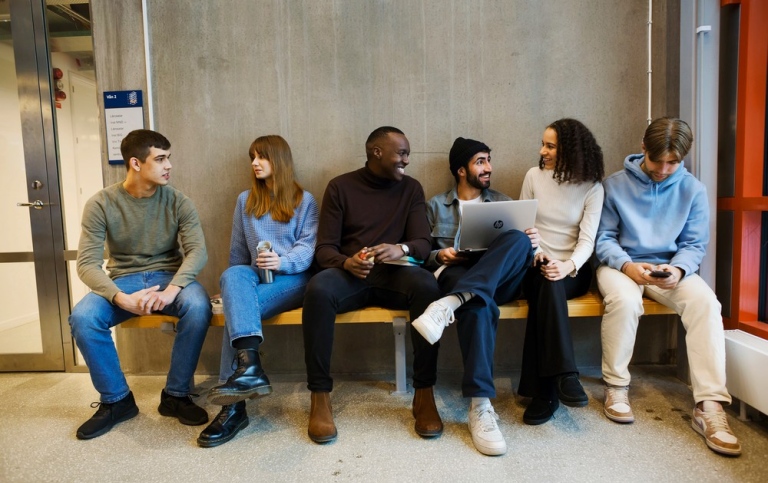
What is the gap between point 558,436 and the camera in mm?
1766

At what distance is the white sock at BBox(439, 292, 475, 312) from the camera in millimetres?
1753

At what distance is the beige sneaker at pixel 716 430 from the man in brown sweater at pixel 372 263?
0.98 m

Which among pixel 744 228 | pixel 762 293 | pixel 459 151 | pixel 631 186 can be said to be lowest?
pixel 762 293

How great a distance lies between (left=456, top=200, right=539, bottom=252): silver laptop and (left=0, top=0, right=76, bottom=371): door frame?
7.47 feet

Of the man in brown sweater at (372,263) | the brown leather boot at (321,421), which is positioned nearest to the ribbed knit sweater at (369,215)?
the man in brown sweater at (372,263)

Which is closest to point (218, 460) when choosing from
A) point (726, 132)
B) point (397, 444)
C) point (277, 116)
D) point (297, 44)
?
point (397, 444)

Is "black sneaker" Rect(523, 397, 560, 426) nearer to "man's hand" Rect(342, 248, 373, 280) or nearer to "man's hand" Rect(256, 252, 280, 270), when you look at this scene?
"man's hand" Rect(342, 248, 373, 280)

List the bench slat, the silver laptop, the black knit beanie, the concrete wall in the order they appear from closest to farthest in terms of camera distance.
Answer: the silver laptop < the bench slat < the black knit beanie < the concrete wall

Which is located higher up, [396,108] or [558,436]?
[396,108]

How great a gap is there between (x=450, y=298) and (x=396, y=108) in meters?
1.16

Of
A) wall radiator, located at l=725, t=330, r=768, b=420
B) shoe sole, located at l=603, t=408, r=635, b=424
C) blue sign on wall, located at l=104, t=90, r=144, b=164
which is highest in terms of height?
blue sign on wall, located at l=104, t=90, r=144, b=164

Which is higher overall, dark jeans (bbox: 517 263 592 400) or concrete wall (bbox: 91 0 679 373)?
concrete wall (bbox: 91 0 679 373)

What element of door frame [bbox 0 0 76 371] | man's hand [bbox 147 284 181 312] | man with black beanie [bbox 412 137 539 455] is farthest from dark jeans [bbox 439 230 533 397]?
door frame [bbox 0 0 76 371]

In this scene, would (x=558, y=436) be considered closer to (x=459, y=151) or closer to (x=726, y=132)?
(x=459, y=151)
